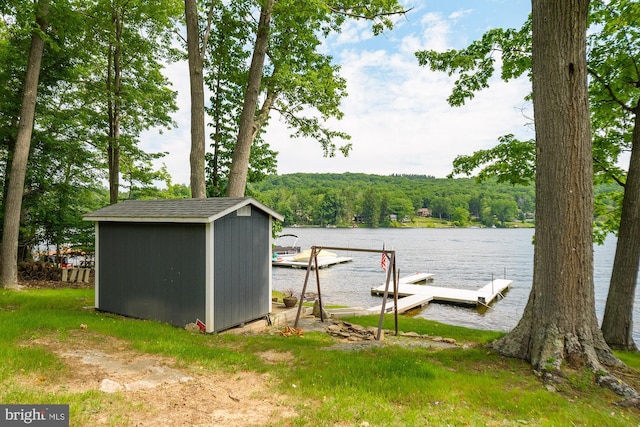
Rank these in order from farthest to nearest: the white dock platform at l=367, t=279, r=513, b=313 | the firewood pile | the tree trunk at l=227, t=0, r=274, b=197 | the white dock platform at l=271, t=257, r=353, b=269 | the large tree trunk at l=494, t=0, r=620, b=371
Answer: the white dock platform at l=271, t=257, r=353, b=269
the white dock platform at l=367, t=279, r=513, b=313
the firewood pile
the tree trunk at l=227, t=0, r=274, b=197
the large tree trunk at l=494, t=0, r=620, b=371

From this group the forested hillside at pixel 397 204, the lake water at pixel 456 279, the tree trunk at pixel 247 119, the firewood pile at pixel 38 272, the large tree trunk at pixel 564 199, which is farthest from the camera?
the forested hillside at pixel 397 204

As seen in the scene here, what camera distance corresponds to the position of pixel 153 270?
690cm

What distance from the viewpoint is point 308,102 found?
469 inches

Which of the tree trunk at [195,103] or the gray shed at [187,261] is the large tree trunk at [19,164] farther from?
the gray shed at [187,261]

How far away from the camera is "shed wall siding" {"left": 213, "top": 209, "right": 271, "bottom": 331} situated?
646cm

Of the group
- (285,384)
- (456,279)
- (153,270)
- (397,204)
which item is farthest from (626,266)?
(397,204)

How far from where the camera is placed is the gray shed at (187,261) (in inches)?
251

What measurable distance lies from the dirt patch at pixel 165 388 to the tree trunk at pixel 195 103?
5.51m

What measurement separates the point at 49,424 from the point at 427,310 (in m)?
14.5

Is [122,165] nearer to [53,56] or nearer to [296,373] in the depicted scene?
[53,56]

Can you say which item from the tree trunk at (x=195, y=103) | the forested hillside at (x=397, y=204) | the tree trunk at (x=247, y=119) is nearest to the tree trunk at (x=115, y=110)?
the tree trunk at (x=195, y=103)

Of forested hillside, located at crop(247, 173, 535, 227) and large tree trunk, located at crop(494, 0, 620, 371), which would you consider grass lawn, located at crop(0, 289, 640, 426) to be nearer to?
large tree trunk, located at crop(494, 0, 620, 371)

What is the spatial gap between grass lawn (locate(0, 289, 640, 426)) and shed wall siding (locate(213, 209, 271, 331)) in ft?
2.59

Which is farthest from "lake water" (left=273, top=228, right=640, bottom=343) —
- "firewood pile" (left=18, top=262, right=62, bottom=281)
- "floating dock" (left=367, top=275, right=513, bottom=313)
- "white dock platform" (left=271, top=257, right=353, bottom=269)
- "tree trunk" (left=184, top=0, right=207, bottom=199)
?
"firewood pile" (left=18, top=262, right=62, bottom=281)
